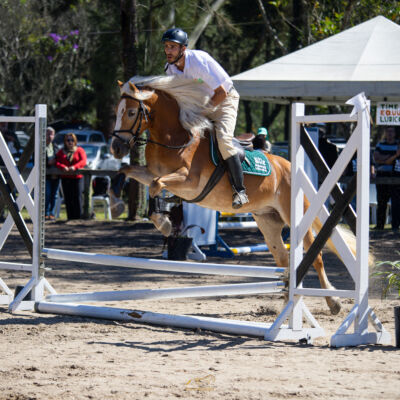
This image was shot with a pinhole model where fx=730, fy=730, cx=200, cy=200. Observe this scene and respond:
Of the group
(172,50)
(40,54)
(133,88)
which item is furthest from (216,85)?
(40,54)

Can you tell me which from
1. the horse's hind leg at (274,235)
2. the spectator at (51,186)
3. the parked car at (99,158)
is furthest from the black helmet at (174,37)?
the parked car at (99,158)

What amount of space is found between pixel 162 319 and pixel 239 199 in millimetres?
1257

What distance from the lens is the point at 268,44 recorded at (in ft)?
96.5

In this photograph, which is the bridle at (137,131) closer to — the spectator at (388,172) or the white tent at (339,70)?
the white tent at (339,70)

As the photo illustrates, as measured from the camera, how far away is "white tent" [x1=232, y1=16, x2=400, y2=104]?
1071 cm

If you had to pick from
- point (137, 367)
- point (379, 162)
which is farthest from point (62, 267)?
point (379, 162)

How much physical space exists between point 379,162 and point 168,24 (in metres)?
5.35

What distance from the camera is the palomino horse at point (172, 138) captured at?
5.93 m

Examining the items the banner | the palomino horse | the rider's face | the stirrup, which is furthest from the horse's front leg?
the banner

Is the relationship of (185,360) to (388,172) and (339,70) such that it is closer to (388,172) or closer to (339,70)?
(339,70)

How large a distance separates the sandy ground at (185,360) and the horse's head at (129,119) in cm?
150

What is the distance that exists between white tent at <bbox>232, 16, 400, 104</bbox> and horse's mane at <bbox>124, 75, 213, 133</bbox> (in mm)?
4930

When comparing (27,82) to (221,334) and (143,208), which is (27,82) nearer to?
(143,208)

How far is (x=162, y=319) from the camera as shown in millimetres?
5953
